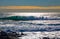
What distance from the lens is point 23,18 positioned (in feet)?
3.56

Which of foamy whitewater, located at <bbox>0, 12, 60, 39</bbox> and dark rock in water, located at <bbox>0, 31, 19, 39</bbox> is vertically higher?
foamy whitewater, located at <bbox>0, 12, 60, 39</bbox>

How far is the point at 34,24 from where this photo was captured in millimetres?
1082

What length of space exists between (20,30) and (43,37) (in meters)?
0.25

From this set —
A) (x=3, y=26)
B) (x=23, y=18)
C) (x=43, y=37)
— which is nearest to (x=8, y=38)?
(x=3, y=26)

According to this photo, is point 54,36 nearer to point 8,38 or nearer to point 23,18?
point 23,18

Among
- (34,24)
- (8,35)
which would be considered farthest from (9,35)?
(34,24)

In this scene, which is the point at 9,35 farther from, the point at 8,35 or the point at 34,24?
the point at 34,24

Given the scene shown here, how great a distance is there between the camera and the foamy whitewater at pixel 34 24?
1072 mm

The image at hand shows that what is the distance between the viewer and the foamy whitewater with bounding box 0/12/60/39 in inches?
42.2

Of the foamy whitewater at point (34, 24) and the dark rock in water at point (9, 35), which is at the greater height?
the foamy whitewater at point (34, 24)

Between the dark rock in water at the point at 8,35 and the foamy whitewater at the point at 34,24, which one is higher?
the foamy whitewater at the point at 34,24
